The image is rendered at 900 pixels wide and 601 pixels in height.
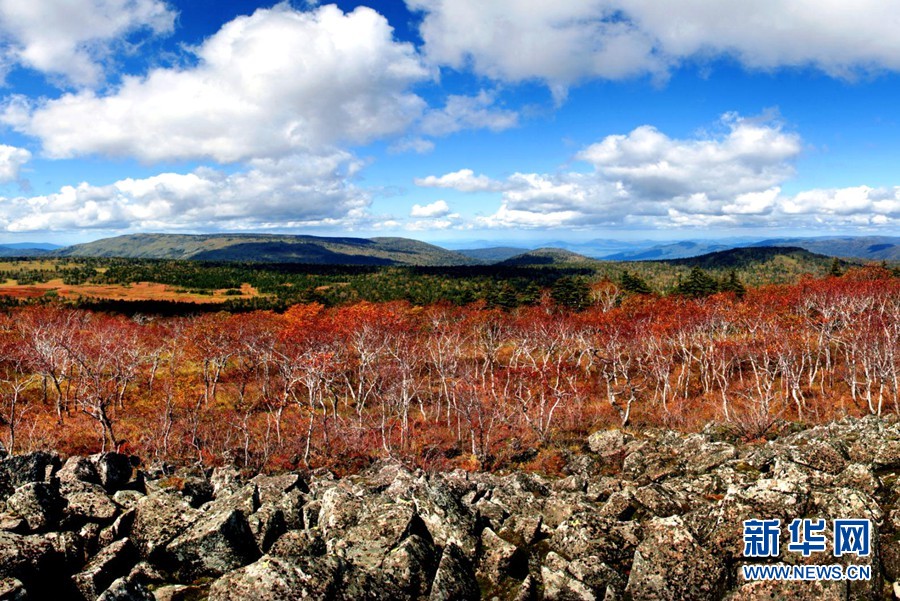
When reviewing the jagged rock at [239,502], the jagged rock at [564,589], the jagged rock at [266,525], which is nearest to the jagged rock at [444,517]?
the jagged rock at [564,589]

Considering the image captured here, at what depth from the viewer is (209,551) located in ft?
43.7

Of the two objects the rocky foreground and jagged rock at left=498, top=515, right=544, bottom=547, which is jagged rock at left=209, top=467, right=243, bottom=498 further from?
jagged rock at left=498, top=515, right=544, bottom=547

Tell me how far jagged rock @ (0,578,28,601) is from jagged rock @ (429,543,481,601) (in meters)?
9.02

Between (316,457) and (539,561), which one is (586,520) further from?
(316,457)

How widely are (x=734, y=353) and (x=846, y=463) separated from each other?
162 ft

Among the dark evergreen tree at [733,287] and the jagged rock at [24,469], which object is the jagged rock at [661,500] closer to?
the jagged rock at [24,469]

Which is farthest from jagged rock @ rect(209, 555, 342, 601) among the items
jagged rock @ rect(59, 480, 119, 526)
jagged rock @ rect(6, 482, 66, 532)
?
jagged rock @ rect(6, 482, 66, 532)

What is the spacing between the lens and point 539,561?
13.6 m

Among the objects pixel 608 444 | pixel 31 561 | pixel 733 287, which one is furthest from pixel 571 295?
pixel 31 561

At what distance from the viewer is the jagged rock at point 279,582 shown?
1076cm

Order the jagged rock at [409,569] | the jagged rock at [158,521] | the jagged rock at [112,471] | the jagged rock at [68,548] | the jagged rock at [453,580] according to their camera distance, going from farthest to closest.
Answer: the jagged rock at [112,471]
the jagged rock at [158,521]
the jagged rock at [68,548]
the jagged rock at [409,569]
the jagged rock at [453,580]

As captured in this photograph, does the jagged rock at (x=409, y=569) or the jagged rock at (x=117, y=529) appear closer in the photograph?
the jagged rock at (x=409, y=569)

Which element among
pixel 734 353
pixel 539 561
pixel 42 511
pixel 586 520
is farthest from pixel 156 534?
pixel 734 353

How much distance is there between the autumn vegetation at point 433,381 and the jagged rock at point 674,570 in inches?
832
